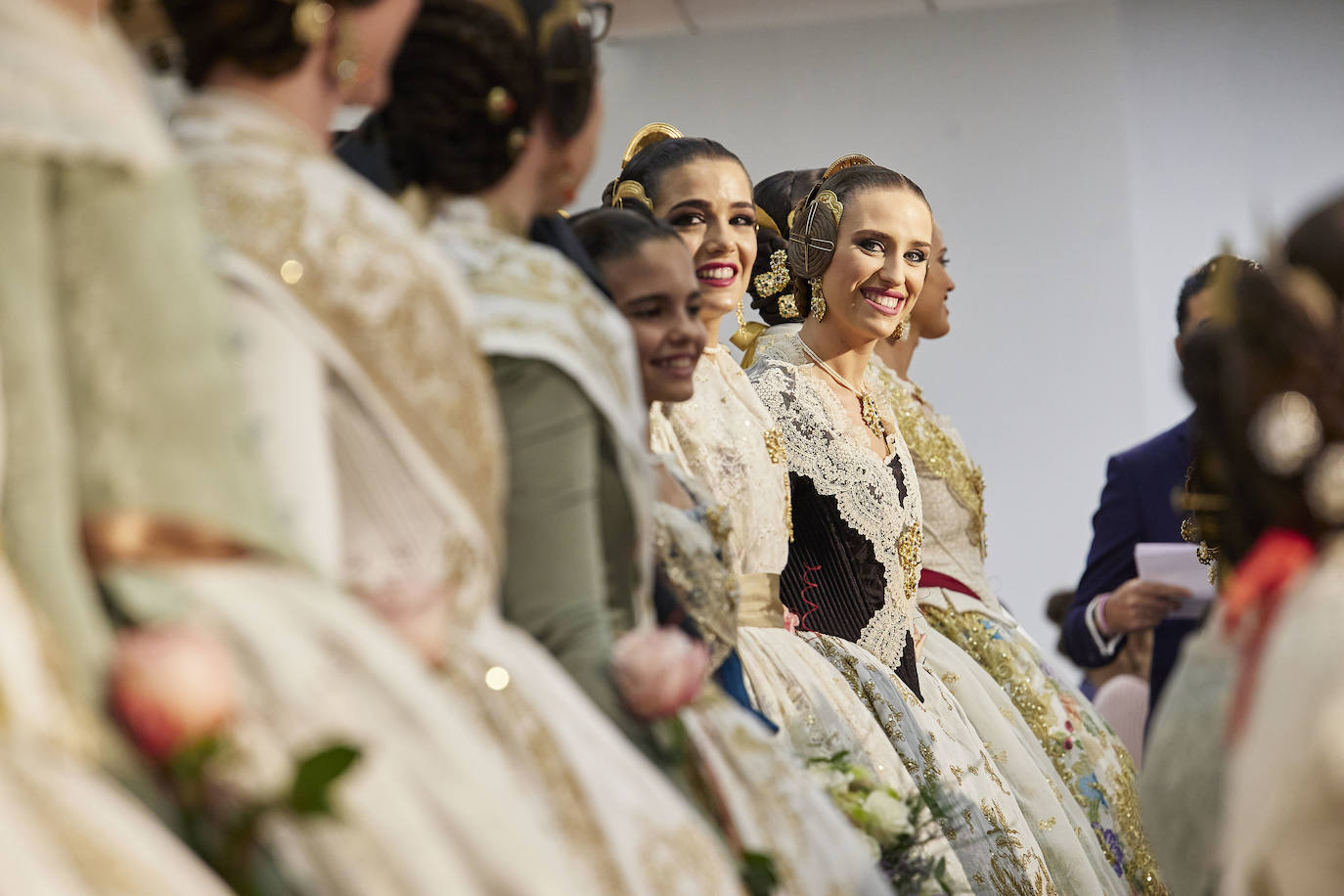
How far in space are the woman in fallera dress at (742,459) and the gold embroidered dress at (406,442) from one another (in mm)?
1350

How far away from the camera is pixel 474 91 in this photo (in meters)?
1.94

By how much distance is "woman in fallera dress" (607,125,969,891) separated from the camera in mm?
3230

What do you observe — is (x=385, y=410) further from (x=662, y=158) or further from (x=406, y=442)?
(x=662, y=158)

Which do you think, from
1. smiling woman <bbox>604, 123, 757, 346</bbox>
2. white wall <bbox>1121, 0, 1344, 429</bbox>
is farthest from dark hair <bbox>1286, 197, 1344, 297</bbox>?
white wall <bbox>1121, 0, 1344, 429</bbox>

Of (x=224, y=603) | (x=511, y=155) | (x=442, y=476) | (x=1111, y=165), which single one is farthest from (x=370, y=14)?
(x=1111, y=165)

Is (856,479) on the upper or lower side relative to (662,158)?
lower

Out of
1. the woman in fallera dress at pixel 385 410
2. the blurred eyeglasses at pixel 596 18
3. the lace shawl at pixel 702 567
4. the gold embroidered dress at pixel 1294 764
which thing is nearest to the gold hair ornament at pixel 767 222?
the lace shawl at pixel 702 567

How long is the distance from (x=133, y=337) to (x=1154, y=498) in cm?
354

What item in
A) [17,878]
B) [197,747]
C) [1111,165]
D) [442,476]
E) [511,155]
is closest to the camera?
[17,878]

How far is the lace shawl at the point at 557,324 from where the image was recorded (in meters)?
1.87

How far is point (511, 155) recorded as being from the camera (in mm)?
2002

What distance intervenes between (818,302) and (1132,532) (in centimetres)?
119

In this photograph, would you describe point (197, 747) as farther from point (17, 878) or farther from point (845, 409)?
point (845, 409)

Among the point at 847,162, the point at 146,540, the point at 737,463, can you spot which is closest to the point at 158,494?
the point at 146,540
